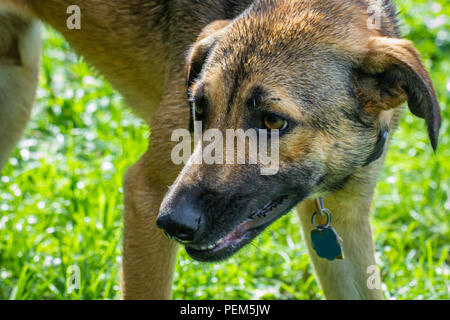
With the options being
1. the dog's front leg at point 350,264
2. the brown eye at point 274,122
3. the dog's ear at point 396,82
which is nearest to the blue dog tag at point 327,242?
the dog's front leg at point 350,264

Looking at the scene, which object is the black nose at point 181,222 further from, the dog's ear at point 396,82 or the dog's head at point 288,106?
the dog's ear at point 396,82

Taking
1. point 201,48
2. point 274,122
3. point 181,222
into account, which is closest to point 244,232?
point 181,222

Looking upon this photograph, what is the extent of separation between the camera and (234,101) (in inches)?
127

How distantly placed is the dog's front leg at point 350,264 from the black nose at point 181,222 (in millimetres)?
1099

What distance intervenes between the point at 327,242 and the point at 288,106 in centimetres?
96

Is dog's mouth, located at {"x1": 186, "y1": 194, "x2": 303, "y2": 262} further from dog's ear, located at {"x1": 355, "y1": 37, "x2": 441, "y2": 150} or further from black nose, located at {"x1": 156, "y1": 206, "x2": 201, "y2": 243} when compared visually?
dog's ear, located at {"x1": 355, "y1": 37, "x2": 441, "y2": 150}

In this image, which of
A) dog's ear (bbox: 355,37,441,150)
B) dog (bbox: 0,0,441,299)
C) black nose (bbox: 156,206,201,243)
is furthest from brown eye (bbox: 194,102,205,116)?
dog's ear (bbox: 355,37,441,150)

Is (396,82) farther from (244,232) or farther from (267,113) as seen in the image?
(244,232)

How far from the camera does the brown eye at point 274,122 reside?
10.4 ft

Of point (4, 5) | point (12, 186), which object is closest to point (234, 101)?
point (4, 5)

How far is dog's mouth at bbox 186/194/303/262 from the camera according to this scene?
10.7ft

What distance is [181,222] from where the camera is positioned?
9.96 feet
